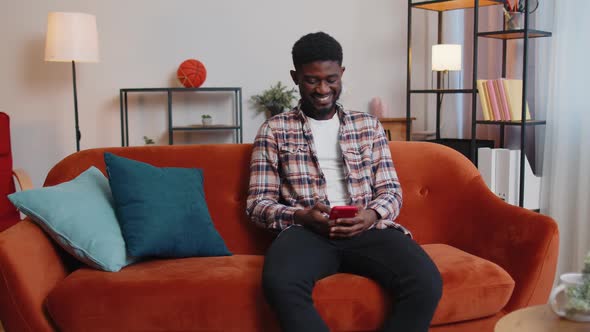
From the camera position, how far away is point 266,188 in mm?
2205

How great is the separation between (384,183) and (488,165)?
151 cm

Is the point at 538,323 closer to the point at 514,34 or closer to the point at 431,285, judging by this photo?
the point at 431,285

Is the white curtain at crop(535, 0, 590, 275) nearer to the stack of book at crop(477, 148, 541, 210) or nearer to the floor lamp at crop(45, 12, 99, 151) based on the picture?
the stack of book at crop(477, 148, 541, 210)

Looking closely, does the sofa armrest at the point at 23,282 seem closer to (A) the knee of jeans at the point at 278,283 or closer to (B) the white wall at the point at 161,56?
(A) the knee of jeans at the point at 278,283

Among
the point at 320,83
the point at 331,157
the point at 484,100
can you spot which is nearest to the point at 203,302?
the point at 331,157

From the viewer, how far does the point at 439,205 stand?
96.1 inches

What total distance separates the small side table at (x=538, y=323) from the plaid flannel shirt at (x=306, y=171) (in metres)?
0.70

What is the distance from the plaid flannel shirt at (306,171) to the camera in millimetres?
2168

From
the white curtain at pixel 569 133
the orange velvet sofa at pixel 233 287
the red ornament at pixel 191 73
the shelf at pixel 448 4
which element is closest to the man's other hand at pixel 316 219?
the orange velvet sofa at pixel 233 287

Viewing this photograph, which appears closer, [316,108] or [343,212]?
[343,212]

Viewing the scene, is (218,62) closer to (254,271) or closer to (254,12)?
(254,12)

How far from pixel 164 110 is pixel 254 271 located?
9.63 ft

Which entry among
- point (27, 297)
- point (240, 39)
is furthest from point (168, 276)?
point (240, 39)

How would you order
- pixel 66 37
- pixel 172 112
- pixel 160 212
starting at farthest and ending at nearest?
pixel 172 112 → pixel 66 37 → pixel 160 212
